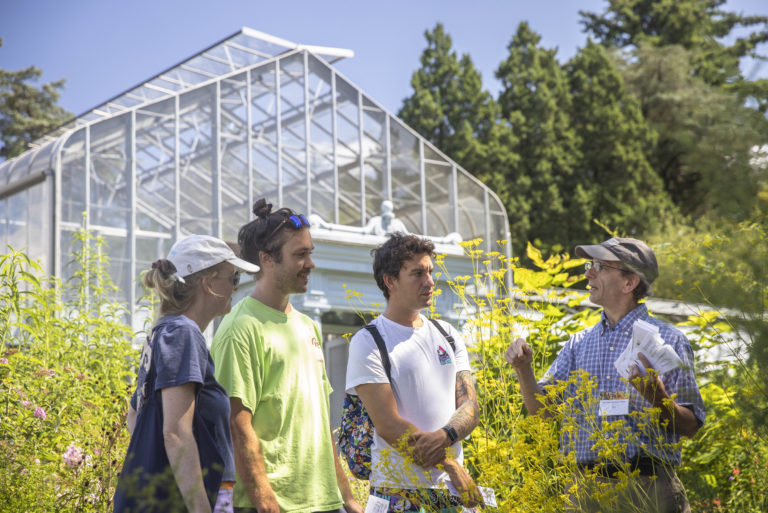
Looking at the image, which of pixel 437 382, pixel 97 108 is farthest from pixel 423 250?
Result: pixel 97 108

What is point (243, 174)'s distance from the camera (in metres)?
11.4

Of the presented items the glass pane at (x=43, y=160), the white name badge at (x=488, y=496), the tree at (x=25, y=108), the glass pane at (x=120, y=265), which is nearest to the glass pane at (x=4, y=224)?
the glass pane at (x=43, y=160)

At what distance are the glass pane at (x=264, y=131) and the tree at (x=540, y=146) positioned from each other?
10200 mm

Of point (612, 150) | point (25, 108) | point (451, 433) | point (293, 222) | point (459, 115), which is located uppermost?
point (25, 108)

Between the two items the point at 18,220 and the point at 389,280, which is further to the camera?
the point at 18,220

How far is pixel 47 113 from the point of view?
86.9ft

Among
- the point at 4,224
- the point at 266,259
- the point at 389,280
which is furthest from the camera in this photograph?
the point at 4,224

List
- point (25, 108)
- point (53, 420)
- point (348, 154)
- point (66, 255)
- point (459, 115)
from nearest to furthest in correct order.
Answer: point (53, 420), point (66, 255), point (348, 154), point (459, 115), point (25, 108)

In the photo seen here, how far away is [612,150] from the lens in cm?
2202

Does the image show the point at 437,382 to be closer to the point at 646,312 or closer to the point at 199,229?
the point at 646,312

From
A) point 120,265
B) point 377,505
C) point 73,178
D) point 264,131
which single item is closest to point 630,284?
point 377,505

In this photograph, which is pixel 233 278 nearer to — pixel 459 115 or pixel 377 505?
pixel 377 505

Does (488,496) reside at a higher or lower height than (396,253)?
lower

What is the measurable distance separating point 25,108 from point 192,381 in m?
26.6
